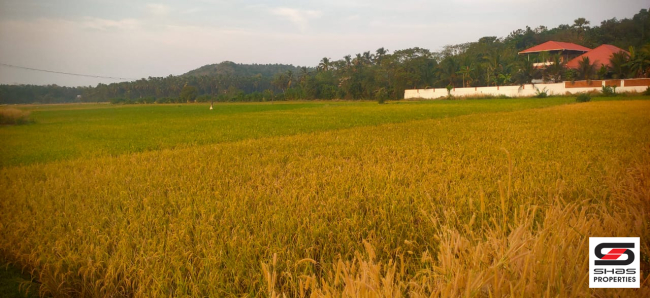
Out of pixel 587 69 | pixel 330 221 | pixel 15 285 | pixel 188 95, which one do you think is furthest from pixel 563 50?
pixel 188 95

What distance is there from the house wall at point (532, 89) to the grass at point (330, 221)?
78.8ft

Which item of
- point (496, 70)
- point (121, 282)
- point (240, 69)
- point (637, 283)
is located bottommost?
point (121, 282)

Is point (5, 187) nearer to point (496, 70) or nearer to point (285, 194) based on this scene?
point (285, 194)

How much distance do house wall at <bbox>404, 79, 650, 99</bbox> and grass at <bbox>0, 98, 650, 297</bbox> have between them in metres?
24.0

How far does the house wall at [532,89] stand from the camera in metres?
24.6

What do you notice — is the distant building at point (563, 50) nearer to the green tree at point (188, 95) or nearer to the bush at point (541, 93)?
the bush at point (541, 93)

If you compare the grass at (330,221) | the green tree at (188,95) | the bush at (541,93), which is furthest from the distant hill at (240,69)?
the grass at (330,221)

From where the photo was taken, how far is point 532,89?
39250 millimetres

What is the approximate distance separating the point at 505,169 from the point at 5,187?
654 cm

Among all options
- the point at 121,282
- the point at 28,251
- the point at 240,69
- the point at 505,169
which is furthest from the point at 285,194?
the point at 240,69

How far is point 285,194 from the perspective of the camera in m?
3.82

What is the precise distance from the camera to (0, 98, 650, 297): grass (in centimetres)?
142

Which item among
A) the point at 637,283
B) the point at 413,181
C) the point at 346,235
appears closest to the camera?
the point at 637,283

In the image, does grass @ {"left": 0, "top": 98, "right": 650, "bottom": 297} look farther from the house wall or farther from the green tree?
the green tree
